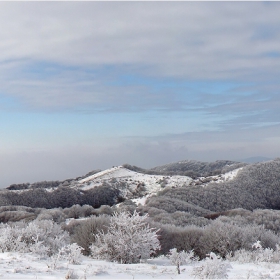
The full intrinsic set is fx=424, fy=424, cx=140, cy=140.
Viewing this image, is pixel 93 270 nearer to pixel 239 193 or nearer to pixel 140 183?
pixel 239 193

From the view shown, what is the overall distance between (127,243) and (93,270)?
2382 mm

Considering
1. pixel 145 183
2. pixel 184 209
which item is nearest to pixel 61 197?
pixel 145 183

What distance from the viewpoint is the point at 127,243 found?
11.0m

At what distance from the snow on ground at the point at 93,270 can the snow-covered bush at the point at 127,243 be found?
56 centimetres

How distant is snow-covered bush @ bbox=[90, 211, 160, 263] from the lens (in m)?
10.9

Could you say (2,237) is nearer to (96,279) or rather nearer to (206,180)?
(96,279)

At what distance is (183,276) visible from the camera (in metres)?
8.73

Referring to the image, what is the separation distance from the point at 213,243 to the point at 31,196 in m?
29.6

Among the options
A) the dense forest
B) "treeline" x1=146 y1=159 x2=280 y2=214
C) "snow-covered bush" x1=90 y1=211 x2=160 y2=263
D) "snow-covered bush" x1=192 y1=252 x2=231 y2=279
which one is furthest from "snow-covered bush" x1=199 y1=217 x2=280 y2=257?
"treeline" x1=146 y1=159 x2=280 y2=214

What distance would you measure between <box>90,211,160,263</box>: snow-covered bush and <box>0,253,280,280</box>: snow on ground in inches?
22.2

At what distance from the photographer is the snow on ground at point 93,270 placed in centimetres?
814

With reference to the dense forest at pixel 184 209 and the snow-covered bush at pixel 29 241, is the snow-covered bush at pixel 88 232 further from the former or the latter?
the snow-covered bush at pixel 29 241

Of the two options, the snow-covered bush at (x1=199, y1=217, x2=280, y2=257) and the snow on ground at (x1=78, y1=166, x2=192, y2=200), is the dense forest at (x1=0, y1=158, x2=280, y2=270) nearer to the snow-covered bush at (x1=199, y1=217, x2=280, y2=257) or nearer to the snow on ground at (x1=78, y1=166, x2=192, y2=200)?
the snow-covered bush at (x1=199, y1=217, x2=280, y2=257)

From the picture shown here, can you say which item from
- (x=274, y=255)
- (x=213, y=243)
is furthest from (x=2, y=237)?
(x=274, y=255)
